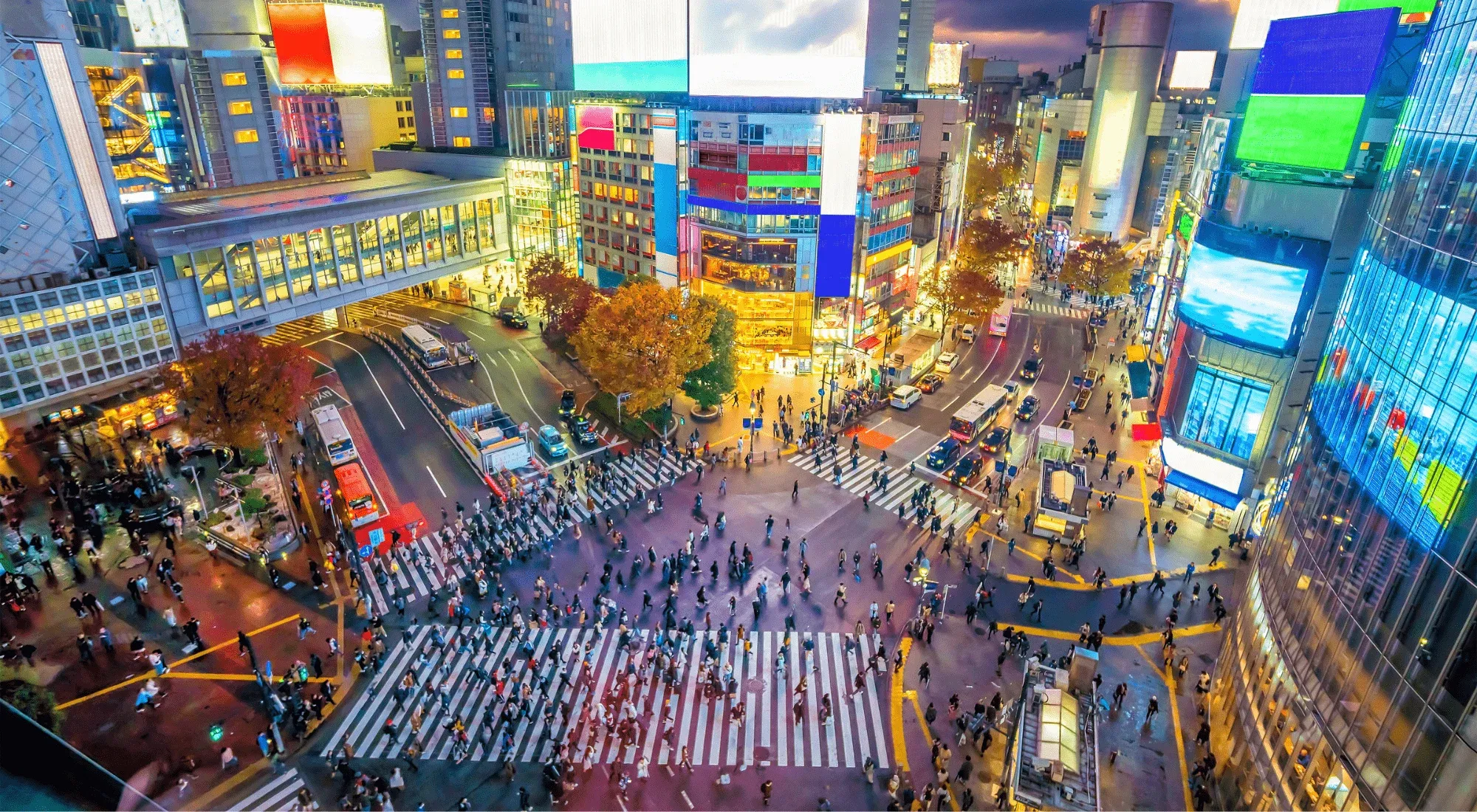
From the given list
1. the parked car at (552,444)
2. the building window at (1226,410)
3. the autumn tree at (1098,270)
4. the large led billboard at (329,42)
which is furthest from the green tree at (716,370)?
the large led billboard at (329,42)

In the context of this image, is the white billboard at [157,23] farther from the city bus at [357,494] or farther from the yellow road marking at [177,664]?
the yellow road marking at [177,664]

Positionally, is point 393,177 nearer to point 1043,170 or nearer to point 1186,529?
point 1186,529

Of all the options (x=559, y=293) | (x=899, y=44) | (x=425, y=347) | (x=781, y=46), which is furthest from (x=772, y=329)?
(x=899, y=44)

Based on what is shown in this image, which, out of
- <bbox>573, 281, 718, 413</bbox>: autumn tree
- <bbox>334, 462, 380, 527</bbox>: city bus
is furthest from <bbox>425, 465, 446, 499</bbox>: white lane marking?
<bbox>573, 281, 718, 413</bbox>: autumn tree

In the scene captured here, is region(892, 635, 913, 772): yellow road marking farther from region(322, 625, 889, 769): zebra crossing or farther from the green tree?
the green tree

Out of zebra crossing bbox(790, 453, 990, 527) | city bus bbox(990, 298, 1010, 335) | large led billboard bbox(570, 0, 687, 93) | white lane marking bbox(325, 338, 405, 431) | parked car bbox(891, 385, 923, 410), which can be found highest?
large led billboard bbox(570, 0, 687, 93)
